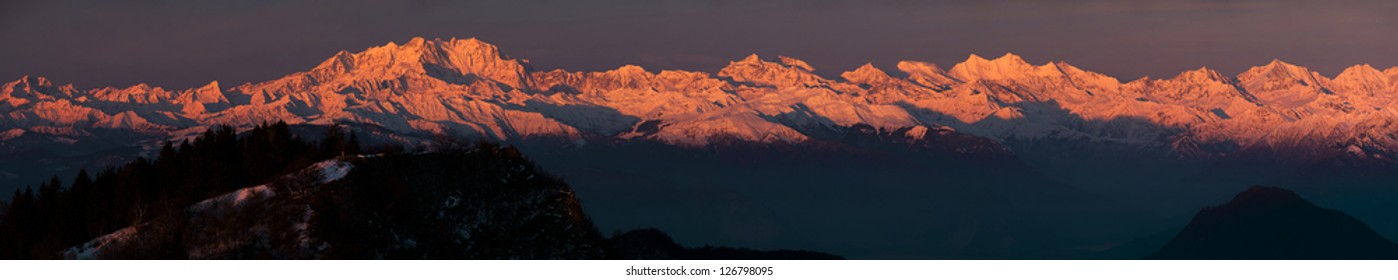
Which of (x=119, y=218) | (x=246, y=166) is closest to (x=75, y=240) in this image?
(x=119, y=218)

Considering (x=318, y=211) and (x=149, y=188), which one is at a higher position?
(x=318, y=211)

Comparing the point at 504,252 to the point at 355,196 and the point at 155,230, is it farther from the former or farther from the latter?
the point at 155,230

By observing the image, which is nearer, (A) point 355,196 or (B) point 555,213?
(A) point 355,196

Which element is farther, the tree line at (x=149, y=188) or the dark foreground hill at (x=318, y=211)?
the tree line at (x=149, y=188)

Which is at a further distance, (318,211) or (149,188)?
(149,188)

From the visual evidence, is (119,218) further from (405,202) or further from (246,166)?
(405,202)

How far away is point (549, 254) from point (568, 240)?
6.13 feet

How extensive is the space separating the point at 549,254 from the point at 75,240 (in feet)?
65.8

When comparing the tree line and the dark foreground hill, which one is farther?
the tree line

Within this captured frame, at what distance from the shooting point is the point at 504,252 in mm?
76438
